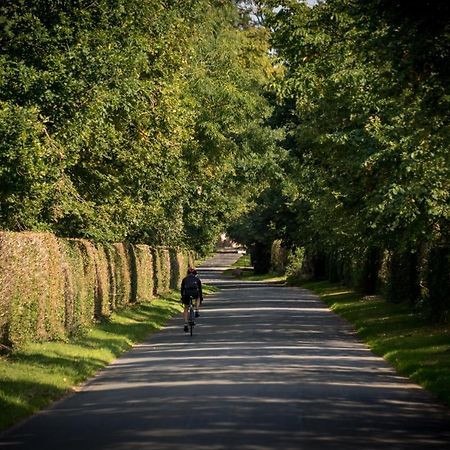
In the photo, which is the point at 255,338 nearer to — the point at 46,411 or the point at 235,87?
the point at 46,411

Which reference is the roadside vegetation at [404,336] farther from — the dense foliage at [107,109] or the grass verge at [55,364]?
the dense foliage at [107,109]

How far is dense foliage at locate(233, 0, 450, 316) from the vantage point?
638 inches

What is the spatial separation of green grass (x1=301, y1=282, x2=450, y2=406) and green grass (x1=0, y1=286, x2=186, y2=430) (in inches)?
226

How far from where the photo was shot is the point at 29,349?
80.5 ft

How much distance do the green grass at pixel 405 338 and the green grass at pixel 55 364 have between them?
5.74 m

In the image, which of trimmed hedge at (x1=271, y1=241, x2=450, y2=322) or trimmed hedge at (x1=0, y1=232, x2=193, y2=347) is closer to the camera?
trimmed hedge at (x1=0, y1=232, x2=193, y2=347)

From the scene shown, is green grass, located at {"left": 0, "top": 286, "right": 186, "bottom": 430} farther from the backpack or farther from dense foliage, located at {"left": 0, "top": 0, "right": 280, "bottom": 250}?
dense foliage, located at {"left": 0, "top": 0, "right": 280, "bottom": 250}

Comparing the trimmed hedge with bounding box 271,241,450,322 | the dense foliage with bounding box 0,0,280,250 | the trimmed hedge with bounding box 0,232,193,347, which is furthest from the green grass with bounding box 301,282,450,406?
the dense foliage with bounding box 0,0,280,250

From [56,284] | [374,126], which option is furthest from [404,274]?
[56,284]

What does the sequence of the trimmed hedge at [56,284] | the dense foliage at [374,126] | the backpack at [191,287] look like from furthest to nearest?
the backpack at [191,287] < the trimmed hedge at [56,284] < the dense foliage at [374,126]

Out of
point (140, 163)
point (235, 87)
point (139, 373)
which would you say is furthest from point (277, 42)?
point (235, 87)

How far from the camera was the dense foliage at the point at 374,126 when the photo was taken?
53.2 feet

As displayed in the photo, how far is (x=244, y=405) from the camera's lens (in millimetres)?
16547

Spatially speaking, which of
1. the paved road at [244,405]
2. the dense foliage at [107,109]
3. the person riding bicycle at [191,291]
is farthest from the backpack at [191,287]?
the paved road at [244,405]
